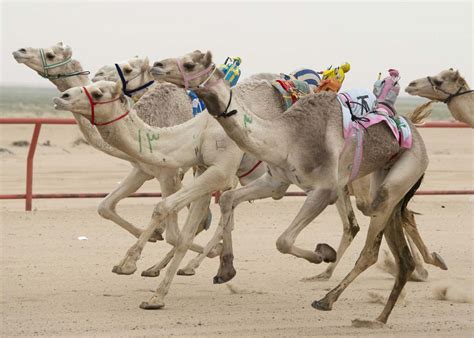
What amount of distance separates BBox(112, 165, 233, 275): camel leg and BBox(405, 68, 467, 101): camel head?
7.96ft

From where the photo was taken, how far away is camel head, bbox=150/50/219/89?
8367mm

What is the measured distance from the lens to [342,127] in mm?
9078

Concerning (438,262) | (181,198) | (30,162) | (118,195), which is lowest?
(30,162)

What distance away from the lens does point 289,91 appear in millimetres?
9969

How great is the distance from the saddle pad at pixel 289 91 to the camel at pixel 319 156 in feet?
2.32

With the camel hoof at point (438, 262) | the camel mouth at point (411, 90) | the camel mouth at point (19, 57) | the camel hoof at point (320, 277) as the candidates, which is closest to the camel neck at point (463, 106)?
the camel mouth at point (411, 90)

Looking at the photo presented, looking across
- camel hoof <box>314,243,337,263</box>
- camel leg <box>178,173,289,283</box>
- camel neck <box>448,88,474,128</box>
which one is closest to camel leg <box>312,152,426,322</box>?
camel hoof <box>314,243,337,263</box>

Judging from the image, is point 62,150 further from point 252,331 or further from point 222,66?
point 252,331

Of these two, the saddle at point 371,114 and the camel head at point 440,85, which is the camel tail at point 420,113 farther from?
the saddle at point 371,114

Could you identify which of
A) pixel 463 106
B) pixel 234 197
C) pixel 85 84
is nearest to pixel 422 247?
pixel 463 106

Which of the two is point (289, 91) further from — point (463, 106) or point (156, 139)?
point (463, 106)

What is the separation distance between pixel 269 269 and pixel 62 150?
17276 millimetres

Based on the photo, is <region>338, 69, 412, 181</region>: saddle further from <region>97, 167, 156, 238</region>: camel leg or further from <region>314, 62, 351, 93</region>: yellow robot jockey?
<region>97, 167, 156, 238</region>: camel leg

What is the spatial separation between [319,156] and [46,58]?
2.77m
